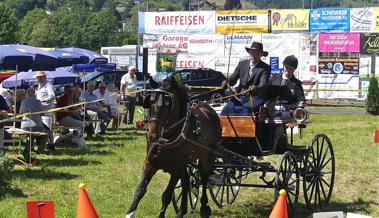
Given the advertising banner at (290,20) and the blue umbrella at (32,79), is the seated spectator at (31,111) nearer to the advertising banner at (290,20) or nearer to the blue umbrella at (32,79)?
the blue umbrella at (32,79)

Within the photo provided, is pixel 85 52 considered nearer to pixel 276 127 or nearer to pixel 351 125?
pixel 351 125

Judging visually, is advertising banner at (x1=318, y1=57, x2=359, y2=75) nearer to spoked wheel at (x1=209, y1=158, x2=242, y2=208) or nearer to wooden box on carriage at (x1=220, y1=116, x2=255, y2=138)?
spoked wheel at (x1=209, y1=158, x2=242, y2=208)

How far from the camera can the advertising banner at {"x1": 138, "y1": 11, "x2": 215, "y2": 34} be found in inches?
1871

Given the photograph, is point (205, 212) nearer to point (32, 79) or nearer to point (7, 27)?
point (32, 79)

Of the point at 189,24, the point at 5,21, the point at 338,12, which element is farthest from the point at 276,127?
the point at 5,21

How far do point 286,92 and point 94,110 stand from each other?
1052 centimetres

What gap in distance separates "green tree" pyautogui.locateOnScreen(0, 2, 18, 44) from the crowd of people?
6435cm

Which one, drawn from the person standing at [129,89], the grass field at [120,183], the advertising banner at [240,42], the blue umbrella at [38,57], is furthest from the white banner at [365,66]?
the blue umbrella at [38,57]

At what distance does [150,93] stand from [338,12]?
37683 millimetres

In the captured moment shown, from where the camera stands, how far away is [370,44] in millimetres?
40469

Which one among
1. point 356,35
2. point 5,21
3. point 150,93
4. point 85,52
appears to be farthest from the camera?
point 5,21

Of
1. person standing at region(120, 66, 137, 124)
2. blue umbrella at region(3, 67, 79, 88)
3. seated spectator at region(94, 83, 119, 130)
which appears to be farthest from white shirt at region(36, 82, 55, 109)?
person standing at region(120, 66, 137, 124)

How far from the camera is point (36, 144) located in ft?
51.0

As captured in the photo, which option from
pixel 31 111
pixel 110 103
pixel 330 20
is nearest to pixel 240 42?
pixel 330 20
